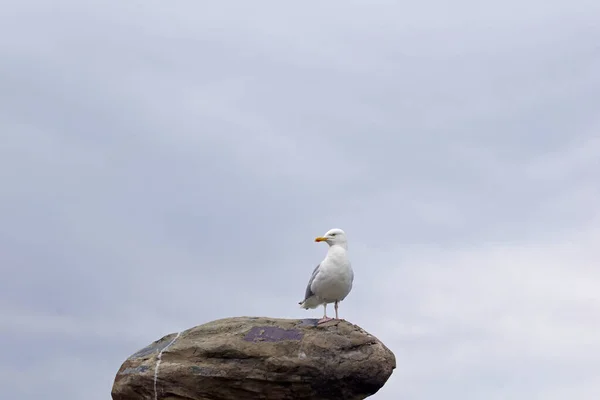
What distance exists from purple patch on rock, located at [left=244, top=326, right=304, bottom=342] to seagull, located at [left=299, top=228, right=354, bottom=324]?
2.06 feet

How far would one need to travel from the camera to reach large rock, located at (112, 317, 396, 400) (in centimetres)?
1916

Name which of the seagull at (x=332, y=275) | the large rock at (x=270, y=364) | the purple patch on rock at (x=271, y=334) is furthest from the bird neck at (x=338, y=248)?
the purple patch on rock at (x=271, y=334)

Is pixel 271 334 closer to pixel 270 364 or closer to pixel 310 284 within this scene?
pixel 270 364

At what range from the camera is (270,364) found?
62.8ft

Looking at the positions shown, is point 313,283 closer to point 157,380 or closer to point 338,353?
point 338,353

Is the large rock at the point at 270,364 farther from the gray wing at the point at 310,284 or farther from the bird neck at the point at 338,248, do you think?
the bird neck at the point at 338,248

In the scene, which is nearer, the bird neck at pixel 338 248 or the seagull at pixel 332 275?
the seagull at pixel 332 275

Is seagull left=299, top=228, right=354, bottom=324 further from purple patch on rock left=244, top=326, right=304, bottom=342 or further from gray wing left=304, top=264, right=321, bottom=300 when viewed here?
purple patch on rock left=244, top=326, right=304, bottom=342

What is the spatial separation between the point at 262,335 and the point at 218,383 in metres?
1.27

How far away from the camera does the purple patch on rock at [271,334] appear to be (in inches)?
763

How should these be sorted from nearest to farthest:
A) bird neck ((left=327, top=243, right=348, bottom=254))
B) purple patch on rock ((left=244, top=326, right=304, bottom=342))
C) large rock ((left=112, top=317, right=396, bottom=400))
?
large rock ((left=112, top=317, right=396, bottom=400)), purple patch on rock ((left=244, top=326, right=304, bottom=342)), bird neck ((left=327, top=243, right=348, bottom=254))

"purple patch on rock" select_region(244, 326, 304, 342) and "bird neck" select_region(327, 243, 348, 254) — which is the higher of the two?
"bird neck" select_region(327, 243, 348, 254)

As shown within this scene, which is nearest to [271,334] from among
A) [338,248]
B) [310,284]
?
[310,284]

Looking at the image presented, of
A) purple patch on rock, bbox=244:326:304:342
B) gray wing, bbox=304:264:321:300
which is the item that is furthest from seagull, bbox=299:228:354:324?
purple patch on rock, bbox=244:326:304:342
